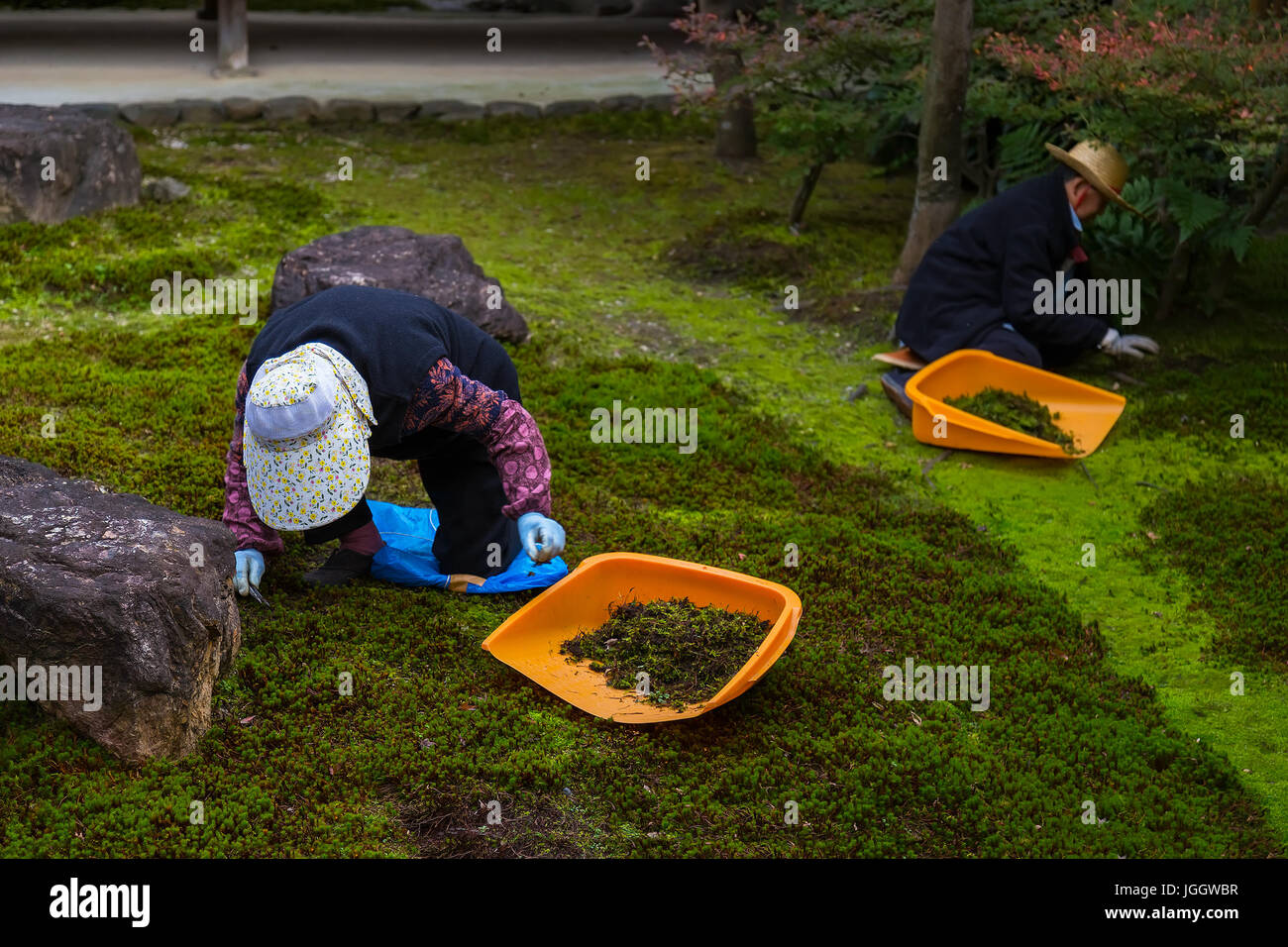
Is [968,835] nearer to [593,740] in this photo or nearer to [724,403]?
[593,740]

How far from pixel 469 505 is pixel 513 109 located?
745 centimetres

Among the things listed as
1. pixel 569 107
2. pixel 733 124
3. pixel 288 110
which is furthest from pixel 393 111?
pixel 733 124

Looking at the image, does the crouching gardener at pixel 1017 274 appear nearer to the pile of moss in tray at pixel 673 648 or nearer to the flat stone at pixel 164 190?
the pile of moss in tray at pixel 673 648

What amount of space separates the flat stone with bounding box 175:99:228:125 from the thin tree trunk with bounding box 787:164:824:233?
485 cm

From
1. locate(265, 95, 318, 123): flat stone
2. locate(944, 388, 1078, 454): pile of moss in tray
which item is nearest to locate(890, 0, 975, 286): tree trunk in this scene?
locate(944, 388, 1078, 454): pile of moss in tray

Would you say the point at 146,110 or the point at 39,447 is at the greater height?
the point at 146,110

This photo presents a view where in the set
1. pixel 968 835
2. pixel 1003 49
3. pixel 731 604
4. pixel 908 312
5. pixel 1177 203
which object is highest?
pixel 1003 49

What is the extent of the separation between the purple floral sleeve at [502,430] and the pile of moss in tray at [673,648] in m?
0.45

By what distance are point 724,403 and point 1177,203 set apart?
8.10 ft

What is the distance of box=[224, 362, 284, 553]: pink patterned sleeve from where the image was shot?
4027 millimetres

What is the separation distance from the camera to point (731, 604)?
14.0 feet

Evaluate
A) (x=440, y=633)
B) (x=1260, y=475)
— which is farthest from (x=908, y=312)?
(x=440, y=633)

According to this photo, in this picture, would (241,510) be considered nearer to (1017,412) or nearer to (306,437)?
(306,437)

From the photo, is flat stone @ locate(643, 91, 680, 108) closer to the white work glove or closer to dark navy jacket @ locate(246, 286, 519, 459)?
the white work glove
